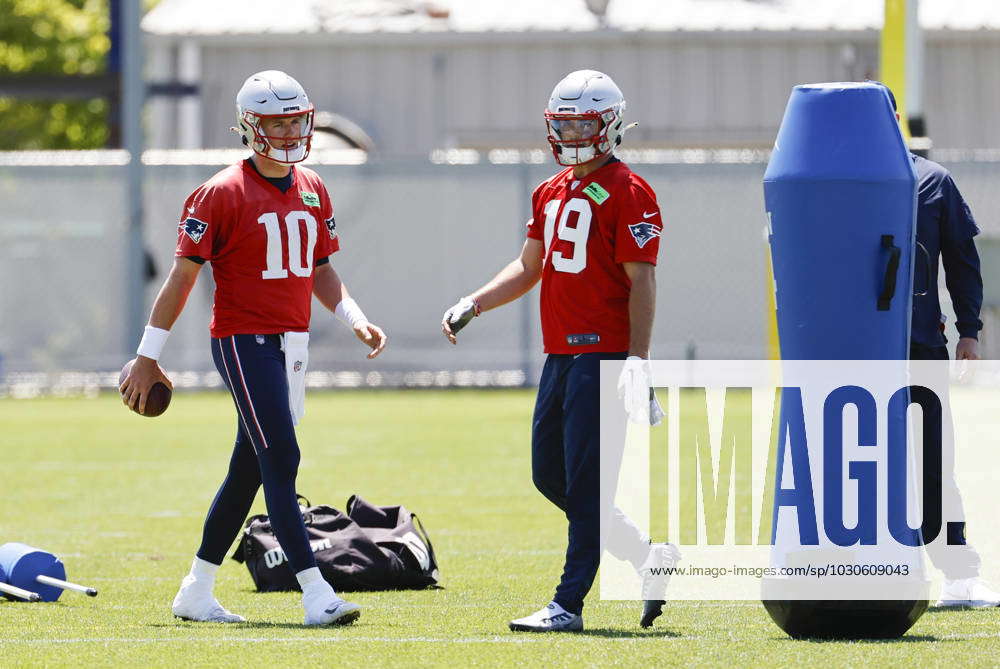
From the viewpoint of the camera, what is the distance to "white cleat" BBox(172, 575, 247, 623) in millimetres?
6531

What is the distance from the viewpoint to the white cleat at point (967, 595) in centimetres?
684

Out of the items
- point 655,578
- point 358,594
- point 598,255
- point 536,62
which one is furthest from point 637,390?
point 536,62

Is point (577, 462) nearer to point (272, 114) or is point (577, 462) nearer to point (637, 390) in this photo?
point (637, 390)

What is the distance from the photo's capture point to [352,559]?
24.5ft

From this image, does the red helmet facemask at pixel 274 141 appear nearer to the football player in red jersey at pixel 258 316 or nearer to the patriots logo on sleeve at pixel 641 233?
the football player in red jersey at pixel 258 316

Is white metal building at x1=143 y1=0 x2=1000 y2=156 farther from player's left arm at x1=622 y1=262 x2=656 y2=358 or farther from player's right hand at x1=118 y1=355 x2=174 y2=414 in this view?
player's left arm at x1=622 y1=262 x2=656 y2=358

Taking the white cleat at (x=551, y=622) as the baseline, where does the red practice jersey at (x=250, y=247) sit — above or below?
above

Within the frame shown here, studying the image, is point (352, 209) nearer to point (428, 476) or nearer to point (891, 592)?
point (428, 476)

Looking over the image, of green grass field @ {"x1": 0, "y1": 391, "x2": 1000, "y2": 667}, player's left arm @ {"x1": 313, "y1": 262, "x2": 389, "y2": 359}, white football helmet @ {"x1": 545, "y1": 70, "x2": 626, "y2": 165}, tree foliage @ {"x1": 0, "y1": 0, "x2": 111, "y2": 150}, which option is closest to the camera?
green grass field @ {"x1": 0, "y1": 391, "x2": 1000, "y2": 667}

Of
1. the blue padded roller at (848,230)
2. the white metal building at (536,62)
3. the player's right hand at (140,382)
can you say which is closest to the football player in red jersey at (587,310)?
the blue padded roller at (848,230)

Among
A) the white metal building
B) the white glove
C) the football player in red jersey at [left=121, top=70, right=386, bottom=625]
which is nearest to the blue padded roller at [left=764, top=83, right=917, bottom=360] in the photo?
the white glove

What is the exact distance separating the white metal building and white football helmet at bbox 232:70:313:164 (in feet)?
53.2

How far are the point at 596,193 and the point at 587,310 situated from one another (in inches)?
16.1

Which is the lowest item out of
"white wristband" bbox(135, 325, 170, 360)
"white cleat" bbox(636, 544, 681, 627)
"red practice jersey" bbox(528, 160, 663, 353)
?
"white cleat" bbox(636, 544, 681, 627)
